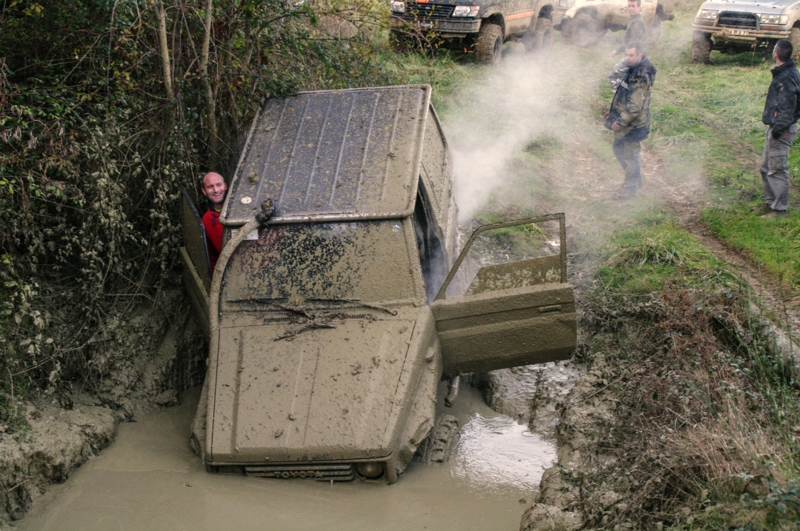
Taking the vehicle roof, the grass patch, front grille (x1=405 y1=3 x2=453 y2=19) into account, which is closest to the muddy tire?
the vehicle roof

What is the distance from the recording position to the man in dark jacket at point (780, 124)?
7.43 m

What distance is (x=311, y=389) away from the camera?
4.46 metres

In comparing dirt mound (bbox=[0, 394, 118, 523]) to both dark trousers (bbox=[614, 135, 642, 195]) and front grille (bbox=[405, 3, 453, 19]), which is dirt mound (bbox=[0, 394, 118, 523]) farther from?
front grille (bbox=[405, 3, 453, 19])

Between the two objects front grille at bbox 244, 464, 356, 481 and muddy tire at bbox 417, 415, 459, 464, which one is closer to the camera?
front grille at bbox 244, 464, 356, 481

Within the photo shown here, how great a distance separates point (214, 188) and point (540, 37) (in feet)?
36.0

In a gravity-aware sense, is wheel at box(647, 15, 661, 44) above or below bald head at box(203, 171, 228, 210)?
above

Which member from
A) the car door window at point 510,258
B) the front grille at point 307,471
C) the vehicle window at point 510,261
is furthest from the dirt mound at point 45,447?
the vehicle window at point 510,261

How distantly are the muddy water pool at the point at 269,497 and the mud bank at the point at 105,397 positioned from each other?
117 mm

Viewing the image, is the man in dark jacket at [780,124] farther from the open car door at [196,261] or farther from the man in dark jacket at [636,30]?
the open car door at [196,261]

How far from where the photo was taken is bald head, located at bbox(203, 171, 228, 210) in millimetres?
5645

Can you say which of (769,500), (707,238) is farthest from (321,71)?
(769,500)

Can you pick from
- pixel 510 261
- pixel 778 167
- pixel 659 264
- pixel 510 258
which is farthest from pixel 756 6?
pixel 510 261

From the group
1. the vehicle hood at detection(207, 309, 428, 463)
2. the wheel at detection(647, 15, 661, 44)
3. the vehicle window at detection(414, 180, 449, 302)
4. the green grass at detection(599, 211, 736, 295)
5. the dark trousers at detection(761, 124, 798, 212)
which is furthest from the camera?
the wheel at detection(647, 15, 661, 44)

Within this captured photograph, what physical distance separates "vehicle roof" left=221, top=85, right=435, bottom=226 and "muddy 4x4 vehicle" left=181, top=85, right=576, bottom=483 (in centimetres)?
1
